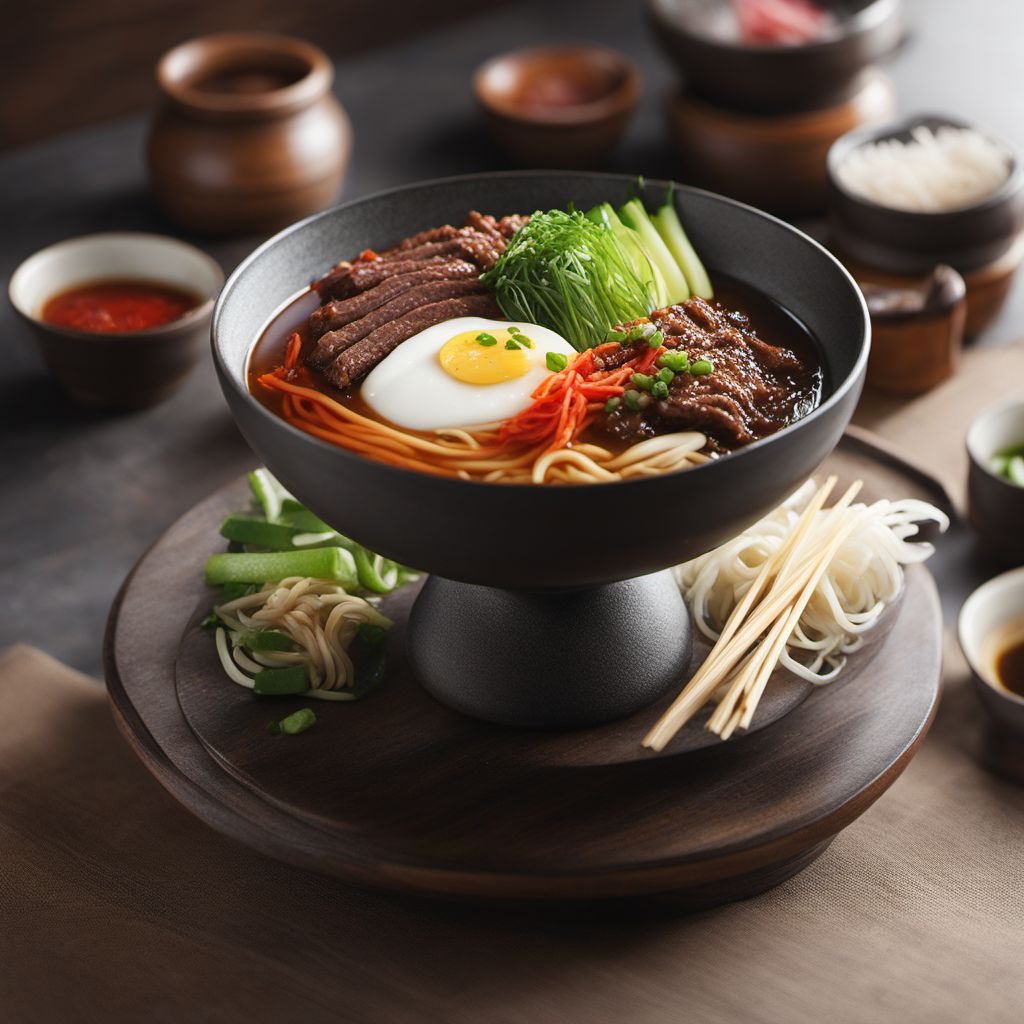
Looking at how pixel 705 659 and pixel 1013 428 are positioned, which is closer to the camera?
pixel 705 659

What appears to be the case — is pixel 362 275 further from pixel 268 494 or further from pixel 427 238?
pixel 268 494

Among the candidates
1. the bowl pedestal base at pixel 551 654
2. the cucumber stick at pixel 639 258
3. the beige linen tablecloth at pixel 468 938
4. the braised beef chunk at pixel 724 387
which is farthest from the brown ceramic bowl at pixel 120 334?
the braised beef chunk at pixel 724 387

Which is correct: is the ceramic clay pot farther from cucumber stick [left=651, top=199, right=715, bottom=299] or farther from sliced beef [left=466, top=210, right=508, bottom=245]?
cucumber stick [left=651, top=199, right=715, bottom=299]

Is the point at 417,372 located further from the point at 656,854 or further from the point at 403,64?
the point at 403,64

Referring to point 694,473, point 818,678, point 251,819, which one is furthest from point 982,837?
point 251,819

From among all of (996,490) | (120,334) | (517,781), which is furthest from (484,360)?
(120,334)

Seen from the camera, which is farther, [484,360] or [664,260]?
[664,260]

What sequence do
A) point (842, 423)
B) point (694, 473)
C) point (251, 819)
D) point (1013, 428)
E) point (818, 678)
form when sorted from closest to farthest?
point (694, 473) → point (842, 423) → point (251, 819) → point (818, 678) → point (1013, 428)
